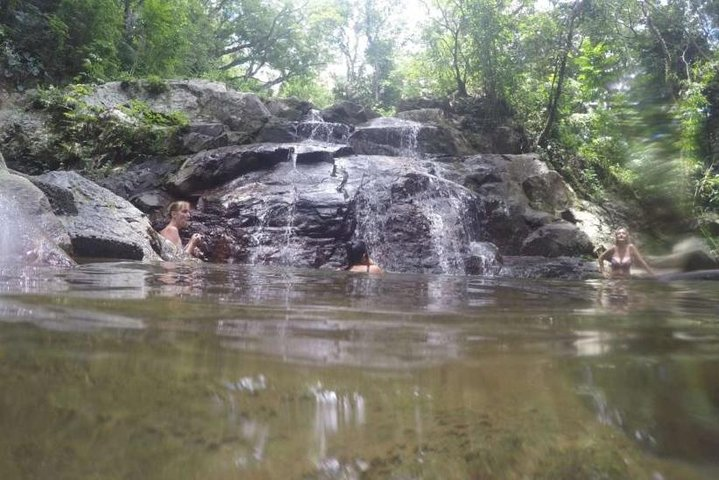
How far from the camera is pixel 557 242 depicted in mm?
8508

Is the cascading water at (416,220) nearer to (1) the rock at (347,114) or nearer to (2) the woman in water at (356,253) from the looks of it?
(2) the woman in water at (356,253)

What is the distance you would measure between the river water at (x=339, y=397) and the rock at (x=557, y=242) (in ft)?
22.6

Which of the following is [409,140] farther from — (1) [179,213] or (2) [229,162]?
(1) [179,213]

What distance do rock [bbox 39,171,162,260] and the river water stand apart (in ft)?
10.9

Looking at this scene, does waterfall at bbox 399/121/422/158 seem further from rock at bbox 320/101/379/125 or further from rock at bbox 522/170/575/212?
rock at bbox 522/170/575/212

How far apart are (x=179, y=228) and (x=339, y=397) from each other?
22.7 feet

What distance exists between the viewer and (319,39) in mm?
23516

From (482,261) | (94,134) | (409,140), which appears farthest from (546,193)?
(94,134)

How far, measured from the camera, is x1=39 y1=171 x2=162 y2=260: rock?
496 centimetres

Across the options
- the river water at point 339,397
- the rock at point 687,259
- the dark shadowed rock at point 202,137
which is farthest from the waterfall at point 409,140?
the river water at point 339,397

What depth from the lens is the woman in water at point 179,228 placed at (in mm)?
6801

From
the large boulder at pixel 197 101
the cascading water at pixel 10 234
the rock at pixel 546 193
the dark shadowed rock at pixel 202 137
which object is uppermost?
the large boulder at pixel 197 101

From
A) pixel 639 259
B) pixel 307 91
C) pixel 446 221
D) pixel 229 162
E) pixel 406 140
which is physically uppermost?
pixel 307 91

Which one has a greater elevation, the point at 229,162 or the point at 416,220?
the point at 229,162
